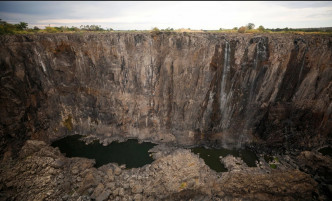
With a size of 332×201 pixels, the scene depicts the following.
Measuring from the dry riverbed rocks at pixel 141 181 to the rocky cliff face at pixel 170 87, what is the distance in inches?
146

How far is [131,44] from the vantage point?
20719mm

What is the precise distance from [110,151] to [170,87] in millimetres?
10431

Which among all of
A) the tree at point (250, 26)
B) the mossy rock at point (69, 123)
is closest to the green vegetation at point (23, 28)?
the mossy rock at point (69, 123)

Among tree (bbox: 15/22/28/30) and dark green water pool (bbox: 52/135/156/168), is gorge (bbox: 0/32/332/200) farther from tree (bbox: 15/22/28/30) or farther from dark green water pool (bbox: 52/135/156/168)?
tree (bbox: 15/22/28/30)

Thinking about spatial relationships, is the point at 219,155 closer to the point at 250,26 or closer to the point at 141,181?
the point at 141,181

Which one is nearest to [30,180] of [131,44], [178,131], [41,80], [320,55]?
[41,80]

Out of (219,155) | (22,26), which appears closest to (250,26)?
(219,155)

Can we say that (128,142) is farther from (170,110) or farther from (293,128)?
(293,128)

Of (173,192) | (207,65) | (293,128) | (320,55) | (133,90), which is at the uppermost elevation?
(320,55)

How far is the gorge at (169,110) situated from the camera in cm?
1529

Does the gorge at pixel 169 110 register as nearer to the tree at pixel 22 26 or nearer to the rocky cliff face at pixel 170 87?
the rocky cliff face at pixel 170 87

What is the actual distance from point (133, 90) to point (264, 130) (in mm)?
16218

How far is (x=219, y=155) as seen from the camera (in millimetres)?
19250

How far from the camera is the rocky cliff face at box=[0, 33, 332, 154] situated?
58.1 feet
